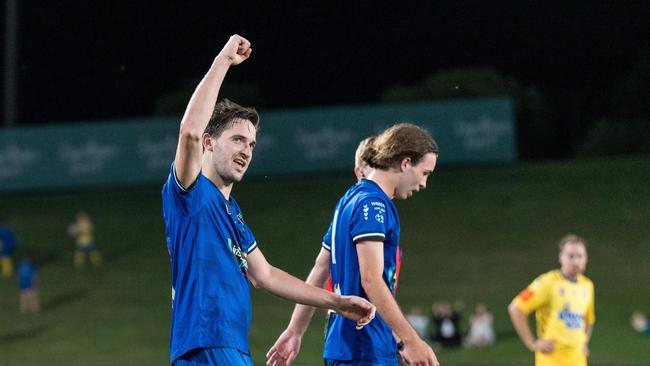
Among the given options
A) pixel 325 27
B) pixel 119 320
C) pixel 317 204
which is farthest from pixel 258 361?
pixel 325 27

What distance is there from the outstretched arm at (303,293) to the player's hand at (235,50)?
91 centimetres

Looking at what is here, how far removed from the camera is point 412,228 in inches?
1245

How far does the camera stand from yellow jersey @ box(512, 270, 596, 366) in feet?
29.5

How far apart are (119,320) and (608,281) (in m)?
12.2

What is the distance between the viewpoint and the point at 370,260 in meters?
5.16

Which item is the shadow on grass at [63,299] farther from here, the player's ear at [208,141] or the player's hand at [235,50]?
the player's hand at [235,50]

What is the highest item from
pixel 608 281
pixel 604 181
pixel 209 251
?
pixel 604 181

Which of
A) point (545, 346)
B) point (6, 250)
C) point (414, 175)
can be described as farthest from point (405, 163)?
point (6, 250)

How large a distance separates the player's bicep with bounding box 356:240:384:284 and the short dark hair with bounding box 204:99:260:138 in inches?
35.4

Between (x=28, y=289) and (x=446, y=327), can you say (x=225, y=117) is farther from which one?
(x=28, y=289)

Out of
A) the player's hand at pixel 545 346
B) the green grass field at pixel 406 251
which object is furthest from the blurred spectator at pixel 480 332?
the player's hand at pixel 545 346

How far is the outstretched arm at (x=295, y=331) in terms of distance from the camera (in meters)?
5.61

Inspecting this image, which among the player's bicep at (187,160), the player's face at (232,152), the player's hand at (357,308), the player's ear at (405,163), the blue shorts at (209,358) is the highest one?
the player's ear at (405,163)

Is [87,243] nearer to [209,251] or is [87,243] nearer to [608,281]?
[608,281]
